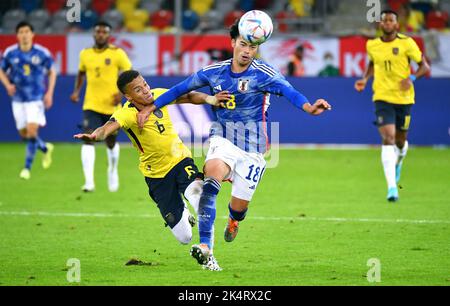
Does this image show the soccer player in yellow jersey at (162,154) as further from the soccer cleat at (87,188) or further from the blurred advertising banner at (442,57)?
the blurred advertising banner at (442,57)

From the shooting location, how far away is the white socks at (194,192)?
31.0 feet

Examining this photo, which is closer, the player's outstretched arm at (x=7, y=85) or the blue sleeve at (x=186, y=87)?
the blue sleeve at (x=186, y=87)

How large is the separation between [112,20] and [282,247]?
59.7ft

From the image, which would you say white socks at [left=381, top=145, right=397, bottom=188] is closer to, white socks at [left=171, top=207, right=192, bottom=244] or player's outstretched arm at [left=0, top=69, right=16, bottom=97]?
white socks at [left=171, top=207, right=192, bottom=244]

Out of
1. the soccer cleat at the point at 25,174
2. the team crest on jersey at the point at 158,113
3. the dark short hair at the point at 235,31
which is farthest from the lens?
the soccer cleat at the point at 25,174

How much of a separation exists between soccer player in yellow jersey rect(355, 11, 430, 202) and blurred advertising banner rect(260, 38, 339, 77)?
430 inches

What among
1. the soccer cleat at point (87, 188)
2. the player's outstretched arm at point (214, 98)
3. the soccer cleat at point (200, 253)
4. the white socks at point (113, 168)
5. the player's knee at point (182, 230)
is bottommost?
the soccer cleat at point (87, 188)

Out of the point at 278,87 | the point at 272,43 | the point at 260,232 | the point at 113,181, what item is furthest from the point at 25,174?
the point at 272,43

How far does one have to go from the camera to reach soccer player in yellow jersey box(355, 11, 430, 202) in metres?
14.7

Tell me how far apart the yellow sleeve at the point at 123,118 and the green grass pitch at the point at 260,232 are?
1.36 meters

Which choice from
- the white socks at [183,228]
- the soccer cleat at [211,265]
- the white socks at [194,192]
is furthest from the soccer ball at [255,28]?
the soccer cleat at [211,265]

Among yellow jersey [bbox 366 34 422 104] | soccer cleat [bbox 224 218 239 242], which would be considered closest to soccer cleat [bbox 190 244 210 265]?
soccer cleat [bbox 224 218 239 242]

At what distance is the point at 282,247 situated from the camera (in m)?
10.7
